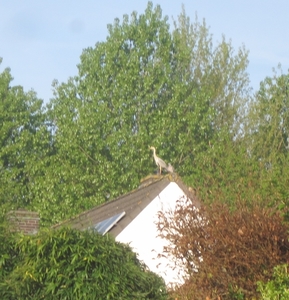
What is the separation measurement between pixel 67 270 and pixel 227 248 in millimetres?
2422

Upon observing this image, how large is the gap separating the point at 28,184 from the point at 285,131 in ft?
44.4

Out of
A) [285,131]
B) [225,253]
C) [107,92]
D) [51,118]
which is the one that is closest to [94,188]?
[107,92]

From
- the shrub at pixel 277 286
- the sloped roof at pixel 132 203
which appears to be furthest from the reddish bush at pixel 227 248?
the sloped roof at pixel 132 203

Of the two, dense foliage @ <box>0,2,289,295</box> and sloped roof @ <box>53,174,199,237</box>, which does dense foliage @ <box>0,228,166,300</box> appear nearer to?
sloped roof @ <box>53,174,199,237</box>

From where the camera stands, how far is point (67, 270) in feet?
34.9

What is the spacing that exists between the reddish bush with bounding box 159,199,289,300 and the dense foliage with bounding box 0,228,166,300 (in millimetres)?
1075

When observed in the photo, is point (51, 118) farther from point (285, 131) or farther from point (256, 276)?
point (256, 276)

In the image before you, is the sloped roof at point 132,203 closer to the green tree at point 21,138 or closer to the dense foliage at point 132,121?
the dense foliage at point 132,121

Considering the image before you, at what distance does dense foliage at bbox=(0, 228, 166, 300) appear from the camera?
10.6 meters

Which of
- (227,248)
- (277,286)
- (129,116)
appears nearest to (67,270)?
(227,248)

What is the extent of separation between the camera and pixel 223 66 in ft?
136

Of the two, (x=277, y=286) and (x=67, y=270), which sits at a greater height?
(x=67, y=270)

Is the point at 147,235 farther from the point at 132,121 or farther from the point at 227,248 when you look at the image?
the point at 132,121

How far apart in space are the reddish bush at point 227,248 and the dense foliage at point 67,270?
1075mm
